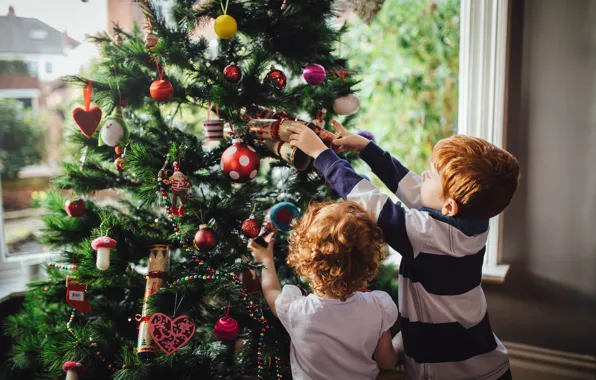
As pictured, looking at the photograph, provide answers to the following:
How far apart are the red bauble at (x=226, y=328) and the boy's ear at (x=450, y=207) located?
1.87 ft

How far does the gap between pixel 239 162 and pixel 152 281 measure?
15.2 inches

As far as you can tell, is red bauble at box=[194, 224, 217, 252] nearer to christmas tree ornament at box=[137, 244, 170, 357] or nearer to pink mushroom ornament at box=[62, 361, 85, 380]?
christmas tree ornament at box=[137, 244, 170, 357]

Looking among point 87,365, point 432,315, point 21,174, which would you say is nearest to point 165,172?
point 87,365

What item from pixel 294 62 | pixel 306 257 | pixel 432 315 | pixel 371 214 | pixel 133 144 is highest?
pixel 294 62

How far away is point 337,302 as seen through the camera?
1165 millimetres

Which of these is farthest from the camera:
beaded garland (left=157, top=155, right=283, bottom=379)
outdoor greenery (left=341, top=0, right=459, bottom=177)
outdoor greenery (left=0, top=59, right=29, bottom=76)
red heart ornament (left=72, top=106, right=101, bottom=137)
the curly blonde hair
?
outdoor greenery (left=341, top=0, right=459, bottom=177)

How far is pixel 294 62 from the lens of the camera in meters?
1.42

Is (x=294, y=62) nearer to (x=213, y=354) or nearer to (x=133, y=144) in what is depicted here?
(x=133, y=144)

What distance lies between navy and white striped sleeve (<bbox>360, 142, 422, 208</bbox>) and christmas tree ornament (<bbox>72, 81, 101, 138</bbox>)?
28.6 inches

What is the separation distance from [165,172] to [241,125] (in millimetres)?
220

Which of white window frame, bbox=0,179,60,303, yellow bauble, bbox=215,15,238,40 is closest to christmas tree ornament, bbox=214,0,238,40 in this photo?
yellow bauble, bbox=215,15,238,40

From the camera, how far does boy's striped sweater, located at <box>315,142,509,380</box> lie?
1142 mm

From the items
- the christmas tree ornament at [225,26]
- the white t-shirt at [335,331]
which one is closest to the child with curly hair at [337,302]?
the white t-shirt at [335,331]

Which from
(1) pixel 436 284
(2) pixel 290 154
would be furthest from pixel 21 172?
(1) pixel 436 284
